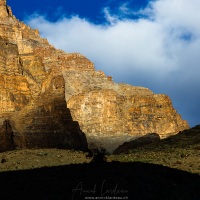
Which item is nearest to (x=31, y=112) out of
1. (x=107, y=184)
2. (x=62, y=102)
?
(x=62, y=102)

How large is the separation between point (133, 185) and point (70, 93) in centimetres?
15693

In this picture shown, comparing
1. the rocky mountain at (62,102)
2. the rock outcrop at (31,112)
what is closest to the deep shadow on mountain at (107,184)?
the rocky mountain at (62,102)

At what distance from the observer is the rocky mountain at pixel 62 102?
3029 inches

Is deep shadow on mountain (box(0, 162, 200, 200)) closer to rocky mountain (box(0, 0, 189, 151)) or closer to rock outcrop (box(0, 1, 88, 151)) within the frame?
rocky mountain (box(0, 0, 189, 151))

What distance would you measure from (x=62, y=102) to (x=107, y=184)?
197ft

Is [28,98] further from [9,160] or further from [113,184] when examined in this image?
[113,184]

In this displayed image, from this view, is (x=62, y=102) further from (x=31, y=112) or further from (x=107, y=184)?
(x=107, y=184)

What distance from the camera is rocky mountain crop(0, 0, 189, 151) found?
252 feet

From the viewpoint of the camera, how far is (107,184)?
20.4 m

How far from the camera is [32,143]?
245ft

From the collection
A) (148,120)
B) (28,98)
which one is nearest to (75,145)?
(28,98)

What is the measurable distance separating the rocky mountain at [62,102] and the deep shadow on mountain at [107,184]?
1835 inches

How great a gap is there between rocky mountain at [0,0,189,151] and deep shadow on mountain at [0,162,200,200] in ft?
153

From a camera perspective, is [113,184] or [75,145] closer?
[113,184]
